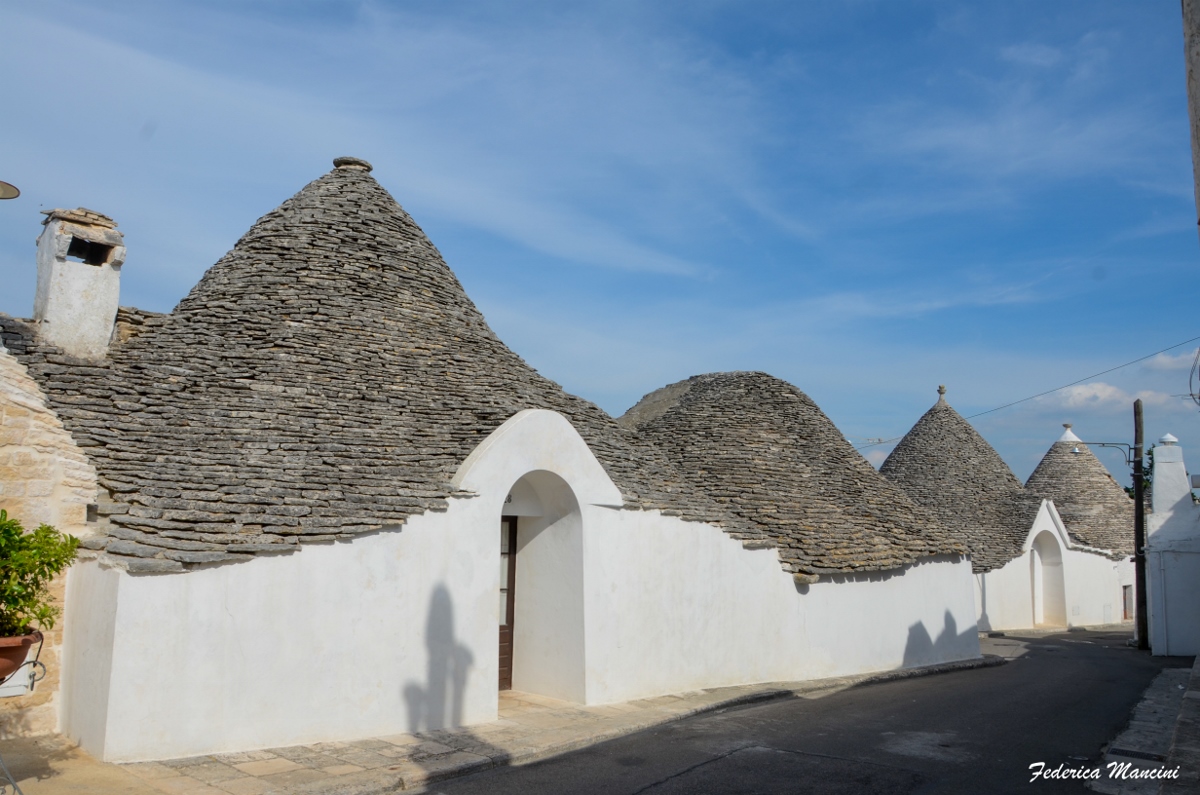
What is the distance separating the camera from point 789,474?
17250mm

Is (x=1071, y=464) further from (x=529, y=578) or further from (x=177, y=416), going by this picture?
(x=177, y=416)

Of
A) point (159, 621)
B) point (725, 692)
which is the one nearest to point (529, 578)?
point (725, 692)

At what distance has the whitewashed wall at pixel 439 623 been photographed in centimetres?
715

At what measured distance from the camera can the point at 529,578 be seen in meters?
10.9

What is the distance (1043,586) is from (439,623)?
2656 cm

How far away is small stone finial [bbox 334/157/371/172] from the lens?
46.2 feet

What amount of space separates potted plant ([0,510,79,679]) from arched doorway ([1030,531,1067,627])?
95.9 ft

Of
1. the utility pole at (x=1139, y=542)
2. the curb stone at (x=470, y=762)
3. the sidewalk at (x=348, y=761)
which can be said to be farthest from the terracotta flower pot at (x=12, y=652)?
the utility pole at (x=1139, y=542)

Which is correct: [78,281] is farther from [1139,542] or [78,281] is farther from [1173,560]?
[1139,542]

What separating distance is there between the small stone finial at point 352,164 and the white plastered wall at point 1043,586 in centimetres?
2077

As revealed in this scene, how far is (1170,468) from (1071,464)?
1409cm

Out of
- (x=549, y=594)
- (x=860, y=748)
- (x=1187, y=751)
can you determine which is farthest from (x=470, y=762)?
(x=1187, y=751)

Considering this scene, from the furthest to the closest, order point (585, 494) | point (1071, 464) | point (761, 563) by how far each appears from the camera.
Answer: point (1071, 464), point (761, 563), point (585, 494)

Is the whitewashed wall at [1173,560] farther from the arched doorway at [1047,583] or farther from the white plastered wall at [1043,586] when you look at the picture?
the arched doorway at [1047,583]
